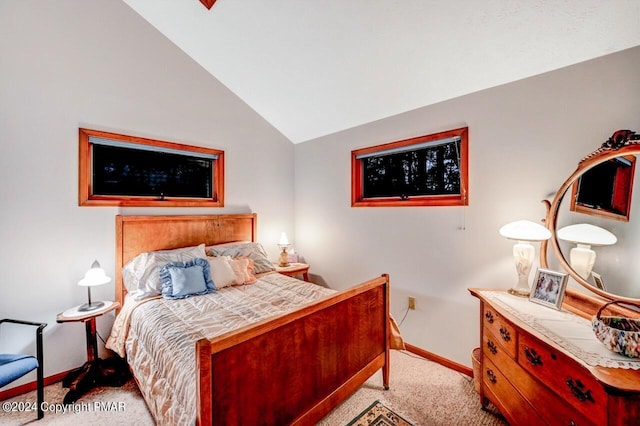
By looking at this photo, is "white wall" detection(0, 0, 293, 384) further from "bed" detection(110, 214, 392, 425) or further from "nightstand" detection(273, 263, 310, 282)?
"nightstand" detection(273, 263, 310, 282)

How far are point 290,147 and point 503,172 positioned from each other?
2.77 metres

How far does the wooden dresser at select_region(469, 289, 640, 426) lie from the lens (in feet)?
3.05

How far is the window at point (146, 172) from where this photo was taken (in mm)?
2461

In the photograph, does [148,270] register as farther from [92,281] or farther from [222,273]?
[222,273]

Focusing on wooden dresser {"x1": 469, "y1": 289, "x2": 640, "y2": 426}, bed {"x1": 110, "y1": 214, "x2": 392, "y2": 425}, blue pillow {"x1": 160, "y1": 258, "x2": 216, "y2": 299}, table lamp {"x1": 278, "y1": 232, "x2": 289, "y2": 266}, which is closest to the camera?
wooden dresser {"x1": 469, "y1": 289, "x2": 640, "y2": 426}

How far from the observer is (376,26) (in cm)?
201

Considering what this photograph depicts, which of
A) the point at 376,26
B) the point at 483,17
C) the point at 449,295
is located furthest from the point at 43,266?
the point at 483,17

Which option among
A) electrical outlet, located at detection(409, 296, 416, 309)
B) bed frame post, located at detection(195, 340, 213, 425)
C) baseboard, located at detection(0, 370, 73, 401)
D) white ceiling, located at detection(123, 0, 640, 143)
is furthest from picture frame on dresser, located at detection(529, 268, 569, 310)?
baseboard, located at detection(0, 370, 73, 401)

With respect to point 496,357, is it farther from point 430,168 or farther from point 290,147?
point 290,147

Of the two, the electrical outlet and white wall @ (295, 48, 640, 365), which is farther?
the electrical outlet

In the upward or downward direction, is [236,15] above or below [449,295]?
above

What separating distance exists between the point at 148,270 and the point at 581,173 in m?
3.36

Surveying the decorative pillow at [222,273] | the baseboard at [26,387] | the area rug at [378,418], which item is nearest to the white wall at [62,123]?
the baseboard at [26,387]

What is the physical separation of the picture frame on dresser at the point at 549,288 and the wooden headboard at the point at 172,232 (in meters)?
2.90
